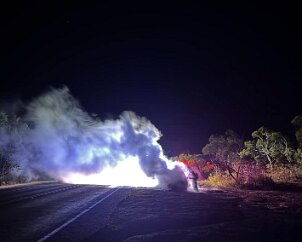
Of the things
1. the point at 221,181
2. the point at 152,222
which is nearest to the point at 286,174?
the point at 221,181

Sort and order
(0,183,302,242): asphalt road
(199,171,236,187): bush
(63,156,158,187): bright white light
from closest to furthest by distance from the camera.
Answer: (0,183,302,242): asphalt road → (199,171,236,187): bush → (63,156,158,187): bright white light

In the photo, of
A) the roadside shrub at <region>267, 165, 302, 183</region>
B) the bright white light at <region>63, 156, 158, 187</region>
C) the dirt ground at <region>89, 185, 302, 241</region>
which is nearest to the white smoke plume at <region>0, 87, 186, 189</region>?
the bright white light at <region>63, 156, 158, 187</region>

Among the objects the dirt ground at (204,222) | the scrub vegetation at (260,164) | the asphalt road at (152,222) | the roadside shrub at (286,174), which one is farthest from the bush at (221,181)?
the asphalt road at (152,222)

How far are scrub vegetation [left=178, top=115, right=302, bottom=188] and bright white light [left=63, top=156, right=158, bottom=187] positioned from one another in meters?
6.41

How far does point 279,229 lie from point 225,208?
17.8 ft

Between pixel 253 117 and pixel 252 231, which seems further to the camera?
pixel 253 117

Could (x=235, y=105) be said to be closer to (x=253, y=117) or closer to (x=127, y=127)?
(x=253, y=117)

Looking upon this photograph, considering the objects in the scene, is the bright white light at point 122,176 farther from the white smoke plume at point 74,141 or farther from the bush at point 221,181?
the bush at point 221,181

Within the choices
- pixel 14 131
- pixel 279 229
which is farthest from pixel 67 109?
pixel 279 229

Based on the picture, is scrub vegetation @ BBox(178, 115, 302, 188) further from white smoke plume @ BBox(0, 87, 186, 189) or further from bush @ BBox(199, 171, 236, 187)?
white smoke plume @ BBox(0, 87, 186, 189)

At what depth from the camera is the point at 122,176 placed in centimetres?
4581

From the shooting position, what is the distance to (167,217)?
14695 mm

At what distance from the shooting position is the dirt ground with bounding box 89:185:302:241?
10805 mm

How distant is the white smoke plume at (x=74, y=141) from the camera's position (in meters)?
40.8
